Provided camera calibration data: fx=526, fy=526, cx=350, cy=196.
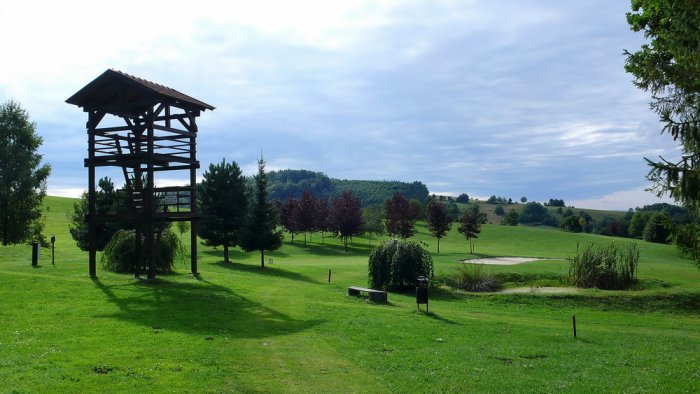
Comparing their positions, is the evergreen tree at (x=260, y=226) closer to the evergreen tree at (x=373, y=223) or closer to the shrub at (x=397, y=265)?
the shrub at (x=397, y=265)

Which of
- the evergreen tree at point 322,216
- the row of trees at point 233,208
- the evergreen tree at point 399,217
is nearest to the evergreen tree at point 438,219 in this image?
the evergreen tree at point 399,217

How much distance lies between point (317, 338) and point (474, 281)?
16.6 meters

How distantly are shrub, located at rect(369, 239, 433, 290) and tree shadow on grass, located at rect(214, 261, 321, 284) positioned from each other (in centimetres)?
374

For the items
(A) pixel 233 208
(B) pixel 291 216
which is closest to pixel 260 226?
(A) pixel 233 208

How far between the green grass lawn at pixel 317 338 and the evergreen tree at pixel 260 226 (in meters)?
13.7

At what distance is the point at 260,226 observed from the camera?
3834 cm

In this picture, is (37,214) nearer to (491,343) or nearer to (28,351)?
(28,351)

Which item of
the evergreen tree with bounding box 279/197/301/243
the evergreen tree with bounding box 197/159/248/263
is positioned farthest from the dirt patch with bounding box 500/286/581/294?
the evergreen tree with bounding box 279/197/301/243

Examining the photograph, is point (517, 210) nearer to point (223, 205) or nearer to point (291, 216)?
point (291, 216)

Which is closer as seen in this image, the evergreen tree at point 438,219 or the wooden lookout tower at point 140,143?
the wooden lookout tower at point 140,143

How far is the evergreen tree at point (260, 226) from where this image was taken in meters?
37.9

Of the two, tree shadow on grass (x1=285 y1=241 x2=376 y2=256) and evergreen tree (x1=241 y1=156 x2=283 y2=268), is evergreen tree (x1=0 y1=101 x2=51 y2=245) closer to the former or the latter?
evergreen tree (x1=241 y1=156 x2=283 y2=268)

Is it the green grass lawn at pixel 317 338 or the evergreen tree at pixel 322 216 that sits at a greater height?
the evergreen tree at pixel 322 216

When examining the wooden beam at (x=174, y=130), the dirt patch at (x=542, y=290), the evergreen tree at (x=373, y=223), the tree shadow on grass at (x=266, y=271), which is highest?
the wooden beam at (x=174, y=130)
